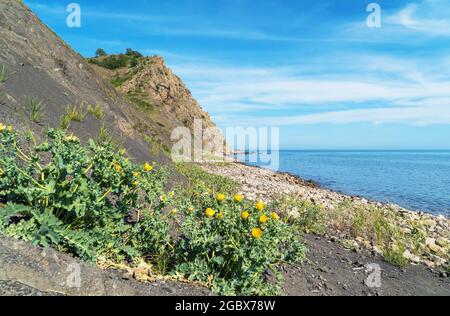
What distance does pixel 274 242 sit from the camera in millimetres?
2863

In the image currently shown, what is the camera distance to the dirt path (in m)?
3.84

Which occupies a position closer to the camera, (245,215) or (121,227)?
(245,215)

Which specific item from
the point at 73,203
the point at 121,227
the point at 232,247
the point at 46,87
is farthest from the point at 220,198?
the point at 46,87

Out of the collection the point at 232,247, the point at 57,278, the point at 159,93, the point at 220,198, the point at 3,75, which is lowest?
the point at 57,278

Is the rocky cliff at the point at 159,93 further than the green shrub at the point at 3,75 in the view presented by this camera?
Yes

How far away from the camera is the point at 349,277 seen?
4.30 meters

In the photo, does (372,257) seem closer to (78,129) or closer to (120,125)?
(78,129)

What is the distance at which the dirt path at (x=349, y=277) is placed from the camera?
12.6ft

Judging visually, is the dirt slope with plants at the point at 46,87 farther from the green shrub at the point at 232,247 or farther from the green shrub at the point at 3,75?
the green shrub at the point at 232,247

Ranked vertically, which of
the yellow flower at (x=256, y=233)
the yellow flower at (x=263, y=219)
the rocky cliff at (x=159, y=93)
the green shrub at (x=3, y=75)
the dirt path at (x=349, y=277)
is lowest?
the dirt path at (x=349, y=277)

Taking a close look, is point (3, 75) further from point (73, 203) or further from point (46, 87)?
point (73, 203)

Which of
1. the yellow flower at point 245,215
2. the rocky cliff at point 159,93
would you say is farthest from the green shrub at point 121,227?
the rocky cliff at point 159,93

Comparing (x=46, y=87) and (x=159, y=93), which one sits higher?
(x=159, y=93)
